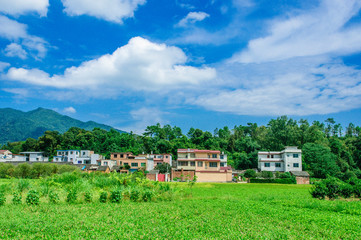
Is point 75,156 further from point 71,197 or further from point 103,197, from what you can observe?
point 103,197

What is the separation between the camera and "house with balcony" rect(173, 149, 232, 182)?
1556 inches

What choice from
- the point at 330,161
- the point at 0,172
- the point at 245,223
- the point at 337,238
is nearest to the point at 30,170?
the point at 0,172

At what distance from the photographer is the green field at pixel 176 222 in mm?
7629

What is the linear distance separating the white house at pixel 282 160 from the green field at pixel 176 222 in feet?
115

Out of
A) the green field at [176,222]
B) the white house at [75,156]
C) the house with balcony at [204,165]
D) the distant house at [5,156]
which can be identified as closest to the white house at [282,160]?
the house with balcony at [204,165]

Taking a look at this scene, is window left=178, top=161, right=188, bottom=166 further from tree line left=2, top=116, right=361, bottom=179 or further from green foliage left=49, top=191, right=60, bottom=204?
green foliage left=49, top=191, right=60, bottom=204

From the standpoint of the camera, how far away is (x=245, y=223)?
898 centimetres

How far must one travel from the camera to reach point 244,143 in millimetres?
58844

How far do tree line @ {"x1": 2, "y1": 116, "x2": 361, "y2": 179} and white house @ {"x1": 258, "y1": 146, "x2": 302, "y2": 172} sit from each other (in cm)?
213

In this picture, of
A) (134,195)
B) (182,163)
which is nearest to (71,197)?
(134,195)

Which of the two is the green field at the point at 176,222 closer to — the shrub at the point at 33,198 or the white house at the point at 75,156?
the shrub at the point at 33,198

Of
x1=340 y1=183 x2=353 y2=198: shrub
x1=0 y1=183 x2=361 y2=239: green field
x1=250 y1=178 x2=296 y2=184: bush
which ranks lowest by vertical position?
x1=250 y1=178 x2=296 y2=184: bush

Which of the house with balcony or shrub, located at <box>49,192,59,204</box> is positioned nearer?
shrub, located at <box>49,192,59,204</box>

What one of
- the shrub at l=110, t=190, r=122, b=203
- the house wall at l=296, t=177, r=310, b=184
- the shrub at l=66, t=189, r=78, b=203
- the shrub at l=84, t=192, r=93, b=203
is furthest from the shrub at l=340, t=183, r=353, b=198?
the house wall at l=296, t=177, r=310, b=184
